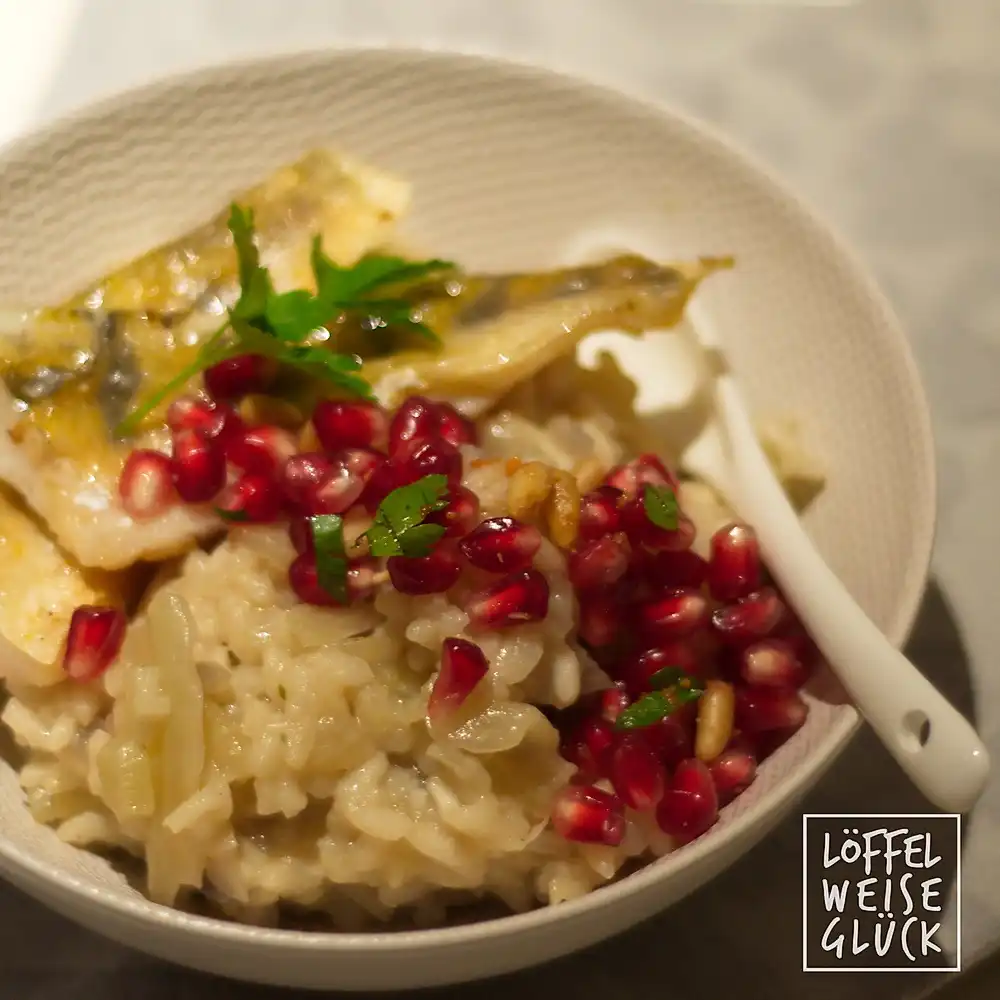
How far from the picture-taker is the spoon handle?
1418 mm

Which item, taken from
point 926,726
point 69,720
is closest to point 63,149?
point 69,720

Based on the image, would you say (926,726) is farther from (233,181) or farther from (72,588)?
(233,181)

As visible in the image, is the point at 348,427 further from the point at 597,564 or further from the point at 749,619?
the point at 749,619

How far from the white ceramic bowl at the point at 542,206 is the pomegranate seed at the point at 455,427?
49 centimetres

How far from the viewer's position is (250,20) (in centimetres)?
302

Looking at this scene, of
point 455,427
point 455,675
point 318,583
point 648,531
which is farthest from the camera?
point 455,427

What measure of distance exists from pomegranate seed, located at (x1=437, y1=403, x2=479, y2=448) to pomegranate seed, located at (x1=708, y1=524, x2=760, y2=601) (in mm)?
450

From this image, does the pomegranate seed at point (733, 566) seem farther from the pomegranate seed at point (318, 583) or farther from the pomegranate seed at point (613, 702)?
the pomegranate seed at point (318, 583)

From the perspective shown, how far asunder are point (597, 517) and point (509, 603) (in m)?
0.22

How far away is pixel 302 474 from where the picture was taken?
1.62 m

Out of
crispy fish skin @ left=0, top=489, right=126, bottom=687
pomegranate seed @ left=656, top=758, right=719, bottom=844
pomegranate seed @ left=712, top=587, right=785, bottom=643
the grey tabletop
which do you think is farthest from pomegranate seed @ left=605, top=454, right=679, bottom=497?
crispy fish skin @ left=0, top=489, right=126, bottom=687

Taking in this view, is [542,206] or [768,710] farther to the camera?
[542,206]

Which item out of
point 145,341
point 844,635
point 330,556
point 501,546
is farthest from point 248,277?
point 844,635

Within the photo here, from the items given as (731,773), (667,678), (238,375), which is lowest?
(731,773)
